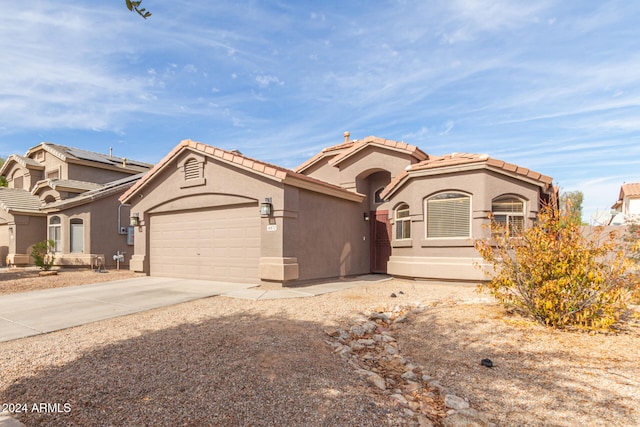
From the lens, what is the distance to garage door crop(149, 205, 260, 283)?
35.8 feet

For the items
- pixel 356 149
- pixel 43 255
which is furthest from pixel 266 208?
pixel 43 255

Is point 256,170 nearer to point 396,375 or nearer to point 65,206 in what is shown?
point 396,375

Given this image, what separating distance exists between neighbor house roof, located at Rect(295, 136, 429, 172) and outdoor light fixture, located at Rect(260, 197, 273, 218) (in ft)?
17.9

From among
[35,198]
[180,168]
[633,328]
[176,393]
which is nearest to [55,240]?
[35,198]

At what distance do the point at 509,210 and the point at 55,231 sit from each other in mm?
21475

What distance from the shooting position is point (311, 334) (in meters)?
5.57

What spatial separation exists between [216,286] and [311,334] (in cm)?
571

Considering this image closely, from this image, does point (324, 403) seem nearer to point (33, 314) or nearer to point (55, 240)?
point (33, 314)

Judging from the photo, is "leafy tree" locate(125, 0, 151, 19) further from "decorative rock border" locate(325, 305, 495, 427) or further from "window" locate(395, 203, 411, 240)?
"window" locate(395, 203, 411, 240)

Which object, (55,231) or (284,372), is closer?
(284,372)

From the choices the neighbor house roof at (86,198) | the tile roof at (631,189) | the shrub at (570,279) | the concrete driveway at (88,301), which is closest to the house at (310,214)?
the concrete driveway at (88,301)

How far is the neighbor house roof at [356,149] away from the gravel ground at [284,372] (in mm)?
8059

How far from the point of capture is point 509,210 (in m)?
10.7

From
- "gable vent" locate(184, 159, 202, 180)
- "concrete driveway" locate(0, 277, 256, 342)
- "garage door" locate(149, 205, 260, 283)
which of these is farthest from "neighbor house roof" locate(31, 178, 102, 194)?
"gable vent" locate(184, 159, 202, 180)
